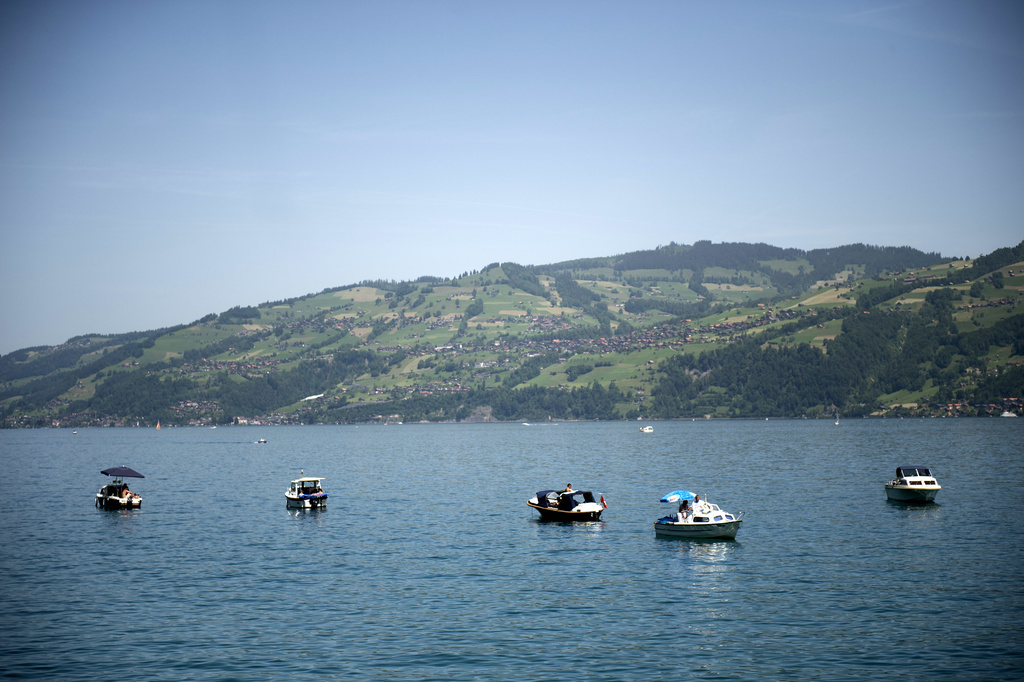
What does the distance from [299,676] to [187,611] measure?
1368cm

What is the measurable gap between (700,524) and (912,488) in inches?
1206

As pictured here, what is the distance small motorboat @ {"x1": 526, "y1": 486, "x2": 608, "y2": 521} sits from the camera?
73.7 meters

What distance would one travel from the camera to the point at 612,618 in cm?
3950

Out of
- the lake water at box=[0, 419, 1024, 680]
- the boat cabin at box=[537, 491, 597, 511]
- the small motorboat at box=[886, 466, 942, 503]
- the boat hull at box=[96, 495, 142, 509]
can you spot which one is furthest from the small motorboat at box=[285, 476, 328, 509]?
the small motorboat at box=[886, 466, 942, 503]

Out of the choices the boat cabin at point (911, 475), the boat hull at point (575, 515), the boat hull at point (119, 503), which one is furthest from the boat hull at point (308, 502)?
the boat cabin at point (911, 475)

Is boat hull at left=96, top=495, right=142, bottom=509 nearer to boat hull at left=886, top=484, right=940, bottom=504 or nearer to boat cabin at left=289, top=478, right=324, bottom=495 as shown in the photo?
boat cabin at left=289, top=478, right=324, bottom=495

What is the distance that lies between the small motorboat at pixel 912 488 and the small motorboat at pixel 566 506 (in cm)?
2987

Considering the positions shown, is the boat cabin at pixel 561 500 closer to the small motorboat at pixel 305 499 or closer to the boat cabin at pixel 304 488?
the small motorboat at pixel 305 499

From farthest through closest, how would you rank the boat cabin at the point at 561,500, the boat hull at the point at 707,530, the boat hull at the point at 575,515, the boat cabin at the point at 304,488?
the boat cabin at the point at 304,488, the boat cabin at the point at 561,500, the boat hull at the point at 575,515, the boat hull at the point at 707,530

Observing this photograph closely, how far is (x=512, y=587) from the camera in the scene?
46875mm

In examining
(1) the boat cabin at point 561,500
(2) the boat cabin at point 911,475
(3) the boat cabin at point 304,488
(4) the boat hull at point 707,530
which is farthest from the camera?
(3) the boat cabin at point 304,488

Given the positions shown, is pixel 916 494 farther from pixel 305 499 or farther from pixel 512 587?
pixel 305 499

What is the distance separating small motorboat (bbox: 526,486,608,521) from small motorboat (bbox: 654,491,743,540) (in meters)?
10.6

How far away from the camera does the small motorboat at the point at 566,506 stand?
242ft
